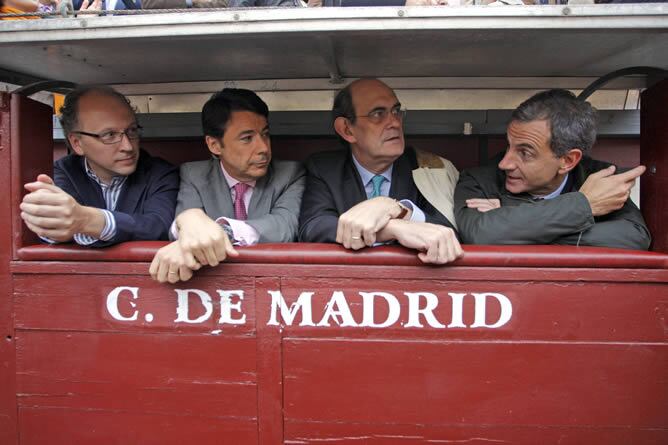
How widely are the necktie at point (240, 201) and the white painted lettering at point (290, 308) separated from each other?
0.70m

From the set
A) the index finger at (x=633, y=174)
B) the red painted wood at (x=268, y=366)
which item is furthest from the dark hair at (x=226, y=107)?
the index finger at (x=633, y=174)

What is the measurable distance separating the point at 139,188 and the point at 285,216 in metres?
0.70

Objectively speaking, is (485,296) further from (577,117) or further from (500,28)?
(577,117)

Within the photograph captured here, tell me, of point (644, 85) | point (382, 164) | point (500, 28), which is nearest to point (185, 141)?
point (382, 164)

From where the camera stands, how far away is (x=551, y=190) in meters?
2.04

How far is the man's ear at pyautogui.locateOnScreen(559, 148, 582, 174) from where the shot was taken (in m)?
1.92

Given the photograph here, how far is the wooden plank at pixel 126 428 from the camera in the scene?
1.55 metres

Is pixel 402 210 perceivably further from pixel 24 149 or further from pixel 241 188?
pixel 24 149

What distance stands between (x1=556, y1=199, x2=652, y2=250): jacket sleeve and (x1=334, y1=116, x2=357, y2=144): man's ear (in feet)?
3.43

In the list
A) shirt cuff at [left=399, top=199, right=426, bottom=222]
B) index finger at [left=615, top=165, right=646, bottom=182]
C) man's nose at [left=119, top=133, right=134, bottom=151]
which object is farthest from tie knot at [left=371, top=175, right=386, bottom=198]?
man's nose at [left=119, top=133, right=134, bottom=151]

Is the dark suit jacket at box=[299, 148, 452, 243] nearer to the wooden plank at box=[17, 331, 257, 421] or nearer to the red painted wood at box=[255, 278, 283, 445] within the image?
the red painted wood at box=[255, 278, 283, 445]

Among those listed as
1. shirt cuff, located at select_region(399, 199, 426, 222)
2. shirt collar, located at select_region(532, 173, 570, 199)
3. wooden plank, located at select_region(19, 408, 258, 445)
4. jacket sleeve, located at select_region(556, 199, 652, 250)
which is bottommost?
wooden plank, located at select_region(19, 408, 258, 445)

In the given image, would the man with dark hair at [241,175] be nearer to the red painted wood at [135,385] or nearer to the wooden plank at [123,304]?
the wooden plank at [123,304]

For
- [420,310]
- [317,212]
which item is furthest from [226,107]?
[420,310]
